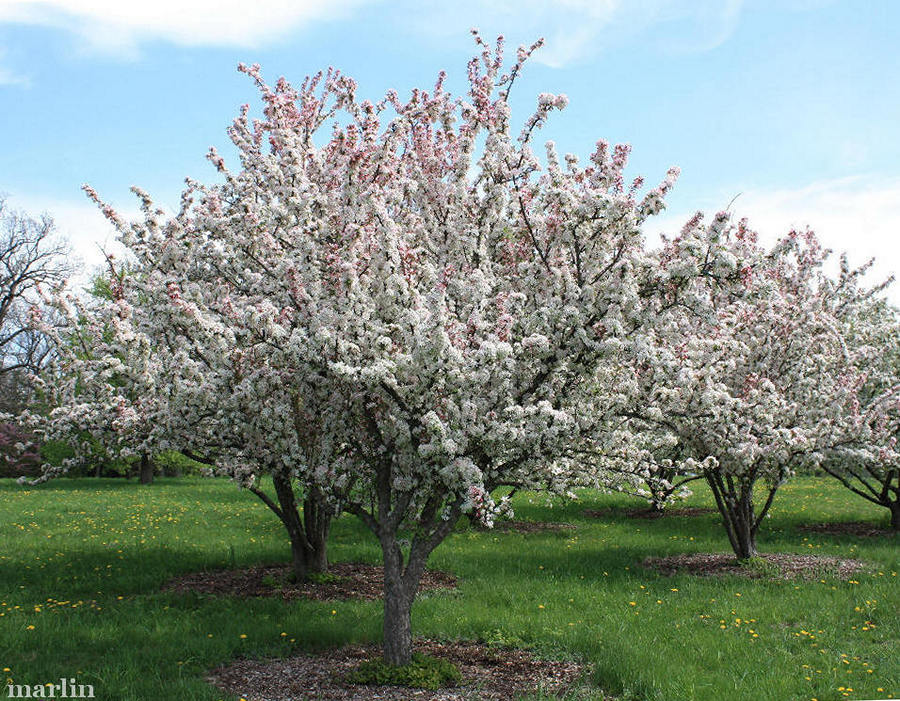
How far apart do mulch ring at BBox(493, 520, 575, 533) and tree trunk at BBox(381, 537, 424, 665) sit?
997 centimetres

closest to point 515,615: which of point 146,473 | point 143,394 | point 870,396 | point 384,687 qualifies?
point 384,687

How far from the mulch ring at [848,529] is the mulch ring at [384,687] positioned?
12274 millimetres

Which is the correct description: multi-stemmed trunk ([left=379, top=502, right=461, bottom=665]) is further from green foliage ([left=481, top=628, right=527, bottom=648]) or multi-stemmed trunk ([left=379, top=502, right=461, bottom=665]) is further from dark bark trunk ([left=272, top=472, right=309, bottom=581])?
dark bark trunk ([left=272, top=472, right=309, bottom=581])

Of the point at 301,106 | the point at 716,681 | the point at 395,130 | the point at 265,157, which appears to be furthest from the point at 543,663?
the point at 301,106

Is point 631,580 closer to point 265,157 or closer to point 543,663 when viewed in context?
point 543,663

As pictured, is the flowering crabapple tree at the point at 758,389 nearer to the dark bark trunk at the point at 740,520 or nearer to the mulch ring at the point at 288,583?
the dark bark trunk at the point at 740,520

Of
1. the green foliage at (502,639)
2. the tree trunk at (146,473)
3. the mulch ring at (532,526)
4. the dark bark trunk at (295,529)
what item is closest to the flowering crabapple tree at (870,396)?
the mulch ring at (532,526)

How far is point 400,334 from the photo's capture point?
7.37 m

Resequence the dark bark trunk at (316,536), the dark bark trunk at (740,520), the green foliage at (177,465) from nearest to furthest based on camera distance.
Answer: the dark bark trunk at (316,536) < the dark bark trunk at (740,520) < the green foliage at (177,465)

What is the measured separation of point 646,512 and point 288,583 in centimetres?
1291

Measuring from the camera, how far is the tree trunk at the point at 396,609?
7598 millimetres

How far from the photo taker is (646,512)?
21.3 meters

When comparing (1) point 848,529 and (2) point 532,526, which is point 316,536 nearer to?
(2) point 532,526

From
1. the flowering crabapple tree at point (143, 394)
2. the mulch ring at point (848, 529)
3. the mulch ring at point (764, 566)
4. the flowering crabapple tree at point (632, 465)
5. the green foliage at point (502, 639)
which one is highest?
the flowering crabapple tree at point (143, 394)
